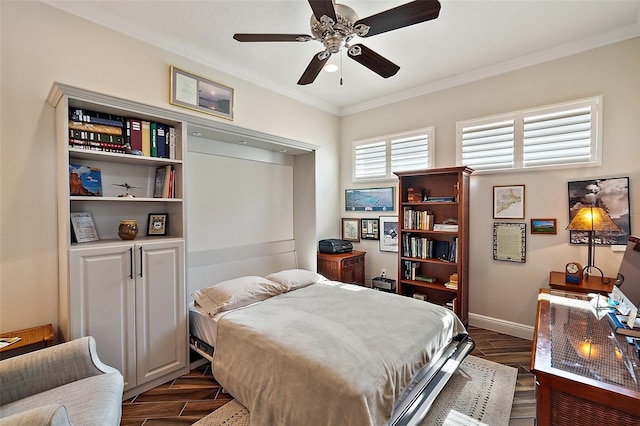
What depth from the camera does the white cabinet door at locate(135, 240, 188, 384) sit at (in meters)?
2.24

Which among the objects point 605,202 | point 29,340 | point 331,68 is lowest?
point 29,340

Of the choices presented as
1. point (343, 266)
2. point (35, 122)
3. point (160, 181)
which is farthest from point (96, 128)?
point (343, 266)

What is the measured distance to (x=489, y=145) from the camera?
3.27m

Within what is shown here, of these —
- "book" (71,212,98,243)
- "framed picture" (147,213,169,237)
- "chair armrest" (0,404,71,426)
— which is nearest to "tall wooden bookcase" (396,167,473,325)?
"framed picture" (147,213,169,237)

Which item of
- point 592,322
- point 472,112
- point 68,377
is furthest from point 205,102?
point 592,322

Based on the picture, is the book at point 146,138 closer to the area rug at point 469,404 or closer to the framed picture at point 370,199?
the area rug at point 469,404

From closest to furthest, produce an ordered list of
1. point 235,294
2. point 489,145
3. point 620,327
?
point 620,327
point 235,294
point 489,145

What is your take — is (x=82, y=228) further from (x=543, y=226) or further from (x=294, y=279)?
(x=543, y=226)

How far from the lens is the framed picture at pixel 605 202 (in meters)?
2.55

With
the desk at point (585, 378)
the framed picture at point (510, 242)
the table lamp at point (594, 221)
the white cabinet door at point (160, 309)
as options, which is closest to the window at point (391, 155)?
the framed picture at point (510, 242)

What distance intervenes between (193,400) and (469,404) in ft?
6.83

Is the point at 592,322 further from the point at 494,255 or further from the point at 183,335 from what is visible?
the point at 183,335

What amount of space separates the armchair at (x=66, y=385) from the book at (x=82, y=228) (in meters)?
0.81

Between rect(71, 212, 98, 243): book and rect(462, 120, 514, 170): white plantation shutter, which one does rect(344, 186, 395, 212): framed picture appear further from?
rect(71, 212, 98, 243): book
